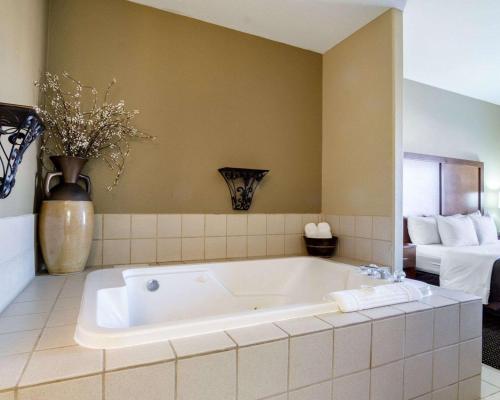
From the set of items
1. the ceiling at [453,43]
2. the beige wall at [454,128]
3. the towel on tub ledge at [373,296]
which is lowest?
the towel on tub ledge at [373,296]

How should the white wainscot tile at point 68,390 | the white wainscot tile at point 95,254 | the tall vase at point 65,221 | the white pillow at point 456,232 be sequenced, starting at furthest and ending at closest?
the white pillow at point 456,232 < the white wainscot tile at point 95,254 < the tall vase at point 65,221 < the white wainscot tile at point 68,390

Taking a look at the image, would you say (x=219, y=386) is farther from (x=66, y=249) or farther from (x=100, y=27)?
(x=100, y=27)

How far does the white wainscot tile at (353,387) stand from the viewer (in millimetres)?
932

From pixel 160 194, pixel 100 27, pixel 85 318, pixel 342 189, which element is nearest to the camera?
pixel 85 318

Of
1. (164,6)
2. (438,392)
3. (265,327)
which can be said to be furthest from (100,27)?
(438,392)

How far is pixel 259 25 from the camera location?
6.91 ft

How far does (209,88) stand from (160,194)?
84 centimetres

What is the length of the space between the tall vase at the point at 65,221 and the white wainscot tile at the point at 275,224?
122 centimetres

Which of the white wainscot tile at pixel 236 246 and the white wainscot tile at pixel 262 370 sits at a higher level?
the white wainscot tile at pixel 236 246

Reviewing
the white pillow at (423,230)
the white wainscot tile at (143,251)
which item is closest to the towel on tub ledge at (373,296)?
the white wainscot tile at (143,251)

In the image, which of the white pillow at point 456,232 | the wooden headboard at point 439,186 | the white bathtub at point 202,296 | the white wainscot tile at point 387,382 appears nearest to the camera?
the white bathtub at point 202,296

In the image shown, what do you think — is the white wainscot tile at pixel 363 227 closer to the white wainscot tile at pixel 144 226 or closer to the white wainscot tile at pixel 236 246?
the white wainscot tile at pixel 236 246

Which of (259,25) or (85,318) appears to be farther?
(259,25)

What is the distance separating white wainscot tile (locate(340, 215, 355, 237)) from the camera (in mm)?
2145
